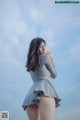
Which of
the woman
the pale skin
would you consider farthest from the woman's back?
the pale skin

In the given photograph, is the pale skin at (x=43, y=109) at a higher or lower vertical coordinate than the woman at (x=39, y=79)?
lower

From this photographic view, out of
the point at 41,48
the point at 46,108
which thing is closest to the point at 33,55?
the point at 41,48

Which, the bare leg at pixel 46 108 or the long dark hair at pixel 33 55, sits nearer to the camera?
the bare leg at pixel 46 108

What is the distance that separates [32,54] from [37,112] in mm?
323

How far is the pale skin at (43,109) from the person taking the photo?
1372 millimetres

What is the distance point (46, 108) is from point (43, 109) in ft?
0.06

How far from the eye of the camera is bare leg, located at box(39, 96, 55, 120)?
1370 mm

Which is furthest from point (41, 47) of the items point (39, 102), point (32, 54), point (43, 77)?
point (39, 102)

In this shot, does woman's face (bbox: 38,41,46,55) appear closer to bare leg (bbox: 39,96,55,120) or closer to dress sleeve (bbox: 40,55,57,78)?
dress sleeve (bbox: 40,55,57,78)

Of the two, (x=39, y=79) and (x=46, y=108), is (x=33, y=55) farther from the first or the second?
(x=46, y=108)

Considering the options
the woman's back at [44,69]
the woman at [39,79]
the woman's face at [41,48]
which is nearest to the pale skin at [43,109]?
the woman at [39,79]

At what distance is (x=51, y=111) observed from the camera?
4.53ft

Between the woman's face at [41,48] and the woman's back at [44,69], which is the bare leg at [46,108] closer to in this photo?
the woman's back at [44,69]

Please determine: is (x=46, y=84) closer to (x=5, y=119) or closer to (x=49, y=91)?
(x=49, y=91)
